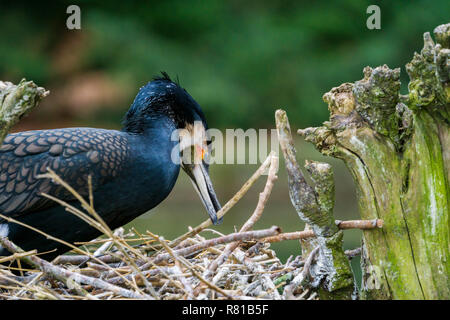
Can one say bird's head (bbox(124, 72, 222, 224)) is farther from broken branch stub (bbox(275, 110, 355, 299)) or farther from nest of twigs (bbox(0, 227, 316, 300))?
broken branch stub (bbox(275, 110, 355, 299))

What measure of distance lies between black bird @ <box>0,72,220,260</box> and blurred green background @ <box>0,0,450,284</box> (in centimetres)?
707

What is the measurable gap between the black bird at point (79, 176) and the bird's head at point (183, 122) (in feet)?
0.19

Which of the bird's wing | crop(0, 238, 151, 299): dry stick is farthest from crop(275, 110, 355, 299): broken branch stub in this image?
the bird's wing

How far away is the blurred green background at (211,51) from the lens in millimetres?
9891

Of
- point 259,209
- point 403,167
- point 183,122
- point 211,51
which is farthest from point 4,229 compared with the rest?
point 211,51

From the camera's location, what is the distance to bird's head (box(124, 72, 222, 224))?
2.62 metres

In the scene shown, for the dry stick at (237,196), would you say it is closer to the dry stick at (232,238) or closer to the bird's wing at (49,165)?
the dry stick at (232,238)

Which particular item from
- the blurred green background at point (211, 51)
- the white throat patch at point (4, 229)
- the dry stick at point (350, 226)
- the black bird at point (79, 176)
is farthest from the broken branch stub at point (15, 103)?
the blurred green background at point (211, 51)

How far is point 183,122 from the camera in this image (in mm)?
2732

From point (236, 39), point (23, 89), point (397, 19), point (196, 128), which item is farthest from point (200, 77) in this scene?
point (23, 89)

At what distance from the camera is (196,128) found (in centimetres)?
268

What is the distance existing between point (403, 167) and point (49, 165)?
3.82 ft

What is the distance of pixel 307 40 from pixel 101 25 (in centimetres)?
305
